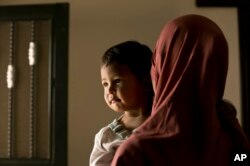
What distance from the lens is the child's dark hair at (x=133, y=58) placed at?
1011mm

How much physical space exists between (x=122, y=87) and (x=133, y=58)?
0.09 metres

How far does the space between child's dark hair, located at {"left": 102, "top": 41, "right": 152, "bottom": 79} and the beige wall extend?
774 mm

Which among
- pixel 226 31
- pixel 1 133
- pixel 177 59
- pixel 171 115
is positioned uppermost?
pixel 226 31

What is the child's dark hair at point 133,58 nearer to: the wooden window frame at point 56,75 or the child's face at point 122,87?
the child's face at point 122,87

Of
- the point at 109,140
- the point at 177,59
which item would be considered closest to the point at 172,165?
the point at 177,59

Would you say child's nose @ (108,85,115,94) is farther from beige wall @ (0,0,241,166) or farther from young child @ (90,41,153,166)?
beige wall @ (0,0,241,166)

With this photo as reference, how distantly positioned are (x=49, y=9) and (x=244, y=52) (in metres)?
1.01

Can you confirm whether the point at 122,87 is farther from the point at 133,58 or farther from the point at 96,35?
the point at 96,35

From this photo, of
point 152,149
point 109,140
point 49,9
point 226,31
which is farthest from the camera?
point 226,31

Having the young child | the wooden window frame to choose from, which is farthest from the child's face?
the wooden window frame

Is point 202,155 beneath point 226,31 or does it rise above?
beneath

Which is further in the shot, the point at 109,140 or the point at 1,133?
the point at 1,133

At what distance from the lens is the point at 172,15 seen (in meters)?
1.81

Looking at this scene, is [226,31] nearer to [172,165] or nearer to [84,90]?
[84,90]
